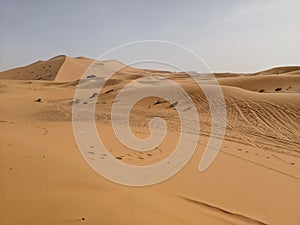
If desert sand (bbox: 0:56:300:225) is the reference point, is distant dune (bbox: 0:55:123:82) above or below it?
above

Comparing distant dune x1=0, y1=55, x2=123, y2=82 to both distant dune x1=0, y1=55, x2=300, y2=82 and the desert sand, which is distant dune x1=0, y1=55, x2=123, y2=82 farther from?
the desert sand

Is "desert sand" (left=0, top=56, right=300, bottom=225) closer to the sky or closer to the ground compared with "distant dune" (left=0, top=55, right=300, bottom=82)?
closer to the ground

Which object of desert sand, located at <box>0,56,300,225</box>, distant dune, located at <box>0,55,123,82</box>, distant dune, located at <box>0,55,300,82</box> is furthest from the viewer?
distant dune, located at <box>0,55,123,82</box>

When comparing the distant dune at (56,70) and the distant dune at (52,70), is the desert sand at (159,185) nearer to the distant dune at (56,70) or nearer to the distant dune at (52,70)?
the distant dune at (56,70)

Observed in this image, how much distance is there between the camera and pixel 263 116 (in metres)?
12.7

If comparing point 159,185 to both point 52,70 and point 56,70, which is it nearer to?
point 56,70

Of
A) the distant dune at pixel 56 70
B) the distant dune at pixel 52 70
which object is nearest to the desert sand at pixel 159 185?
the distant dune at pixel 56 70

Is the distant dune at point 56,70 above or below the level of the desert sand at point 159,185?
above

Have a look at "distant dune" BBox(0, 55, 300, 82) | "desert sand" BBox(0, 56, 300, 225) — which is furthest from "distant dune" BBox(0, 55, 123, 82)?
"desert sand" BBox(0, 56, 300, 225)

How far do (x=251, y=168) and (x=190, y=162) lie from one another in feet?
4.13

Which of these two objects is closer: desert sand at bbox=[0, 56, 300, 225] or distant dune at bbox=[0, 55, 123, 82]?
desert sand at bbox=[0, 56, 300, 225]

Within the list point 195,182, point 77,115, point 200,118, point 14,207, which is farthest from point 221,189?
point 77,115

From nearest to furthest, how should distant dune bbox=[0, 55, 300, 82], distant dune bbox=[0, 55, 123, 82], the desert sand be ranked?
the desert sand < distant dune bbox=[0, 55, 300, 82] < distant dune bbox=[0, 55, 123, 82]

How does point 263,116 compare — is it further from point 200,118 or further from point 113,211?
point 113,211
